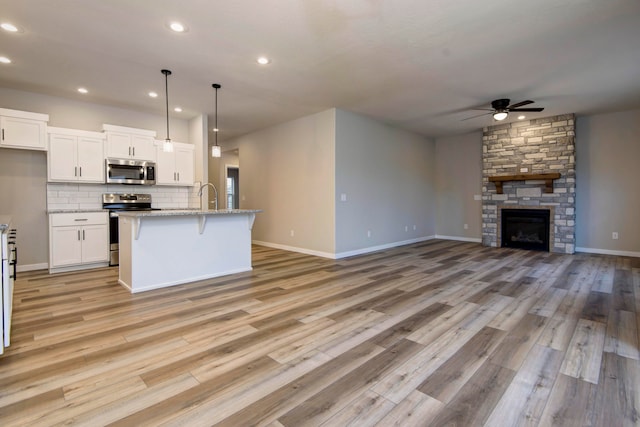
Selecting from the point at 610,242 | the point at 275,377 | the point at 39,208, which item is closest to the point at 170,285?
the point at 275,377

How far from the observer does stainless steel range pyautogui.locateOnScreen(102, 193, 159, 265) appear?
16.4 ft

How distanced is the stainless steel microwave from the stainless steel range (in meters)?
0.31

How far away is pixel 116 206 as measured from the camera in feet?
17.5

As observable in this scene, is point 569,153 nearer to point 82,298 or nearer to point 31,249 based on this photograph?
point 82,298

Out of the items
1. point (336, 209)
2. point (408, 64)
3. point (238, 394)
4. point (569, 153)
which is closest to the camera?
point (238, 394)

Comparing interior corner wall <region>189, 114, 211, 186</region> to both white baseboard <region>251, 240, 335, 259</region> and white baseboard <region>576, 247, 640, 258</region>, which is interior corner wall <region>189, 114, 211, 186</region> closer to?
white baseboard <region>251, 240, 335, 259</region>

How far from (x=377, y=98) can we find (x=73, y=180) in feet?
16.3

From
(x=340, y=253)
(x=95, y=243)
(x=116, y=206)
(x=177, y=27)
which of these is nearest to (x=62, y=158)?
(x=116, y=206)

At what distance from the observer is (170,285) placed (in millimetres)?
3838

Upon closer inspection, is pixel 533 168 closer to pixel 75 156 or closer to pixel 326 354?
pixel 326 354

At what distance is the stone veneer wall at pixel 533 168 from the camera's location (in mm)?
6031

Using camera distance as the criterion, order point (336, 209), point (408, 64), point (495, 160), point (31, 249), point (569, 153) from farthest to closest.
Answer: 1. point (495, 160)
2. point (569, 153)
3. point (336, 209)
4. point (31, 249)
5. point (408, 64)

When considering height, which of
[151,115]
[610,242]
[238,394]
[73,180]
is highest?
[151,115]

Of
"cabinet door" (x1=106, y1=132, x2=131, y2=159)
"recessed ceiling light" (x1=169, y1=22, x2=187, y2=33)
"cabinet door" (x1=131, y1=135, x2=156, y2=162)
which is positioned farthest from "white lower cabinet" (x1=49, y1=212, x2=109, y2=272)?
"recessed ceiling light" (x1=169, y1=22, x2=187, y2=33)
